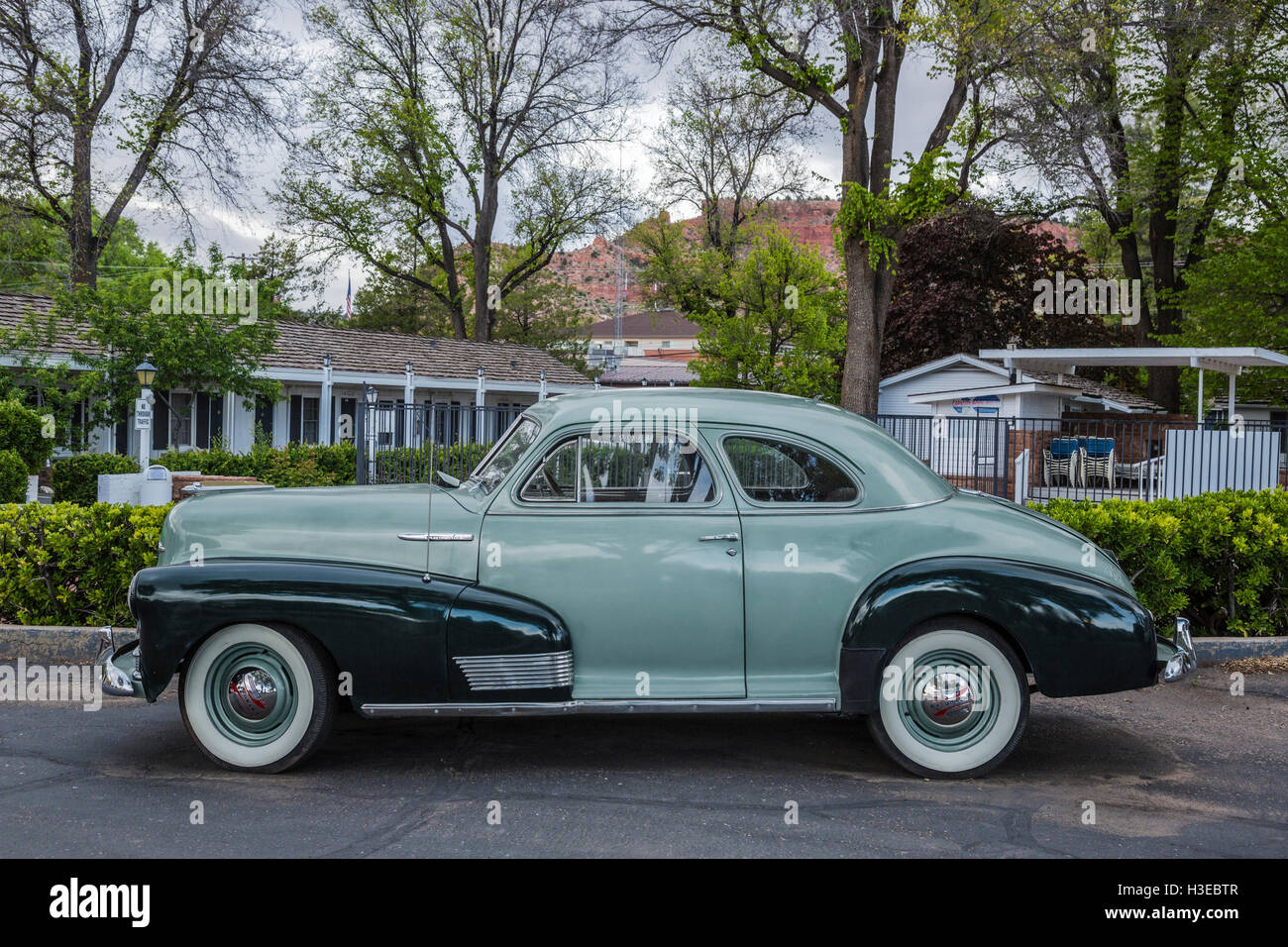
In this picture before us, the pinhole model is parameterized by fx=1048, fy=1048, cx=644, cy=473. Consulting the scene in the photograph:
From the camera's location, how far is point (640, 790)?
474 cm

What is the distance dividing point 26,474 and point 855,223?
13723mm

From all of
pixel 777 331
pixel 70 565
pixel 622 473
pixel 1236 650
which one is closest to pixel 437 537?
pixel 622 473

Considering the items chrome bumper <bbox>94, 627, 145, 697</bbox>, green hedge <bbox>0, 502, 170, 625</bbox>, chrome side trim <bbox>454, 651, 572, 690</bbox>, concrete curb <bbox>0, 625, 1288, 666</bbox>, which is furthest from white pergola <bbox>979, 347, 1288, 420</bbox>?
chrome bumper <bbox>94, 627, 145, 697</bbox>

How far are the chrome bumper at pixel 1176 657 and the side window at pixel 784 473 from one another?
66.1 inches

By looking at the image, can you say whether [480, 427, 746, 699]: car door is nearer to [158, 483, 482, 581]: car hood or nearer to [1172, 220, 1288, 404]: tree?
[158, 483, 482, 581]: car hood

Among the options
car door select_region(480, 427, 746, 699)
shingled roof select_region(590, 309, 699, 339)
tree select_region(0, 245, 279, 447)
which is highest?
shingled roof select_region(590, 309, 699, 339)

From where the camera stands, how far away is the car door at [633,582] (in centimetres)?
491

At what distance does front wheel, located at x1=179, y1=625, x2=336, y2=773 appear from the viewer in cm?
487

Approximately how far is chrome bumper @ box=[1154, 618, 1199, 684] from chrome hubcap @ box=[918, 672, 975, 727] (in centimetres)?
93

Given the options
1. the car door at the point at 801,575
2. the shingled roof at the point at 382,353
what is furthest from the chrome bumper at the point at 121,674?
the shingled roof at the point at 382,353

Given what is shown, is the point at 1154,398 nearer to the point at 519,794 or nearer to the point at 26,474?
the point at 26,474

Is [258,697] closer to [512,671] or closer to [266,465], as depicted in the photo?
[512,671]

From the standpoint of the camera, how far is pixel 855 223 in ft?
60.2

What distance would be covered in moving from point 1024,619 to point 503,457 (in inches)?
104
